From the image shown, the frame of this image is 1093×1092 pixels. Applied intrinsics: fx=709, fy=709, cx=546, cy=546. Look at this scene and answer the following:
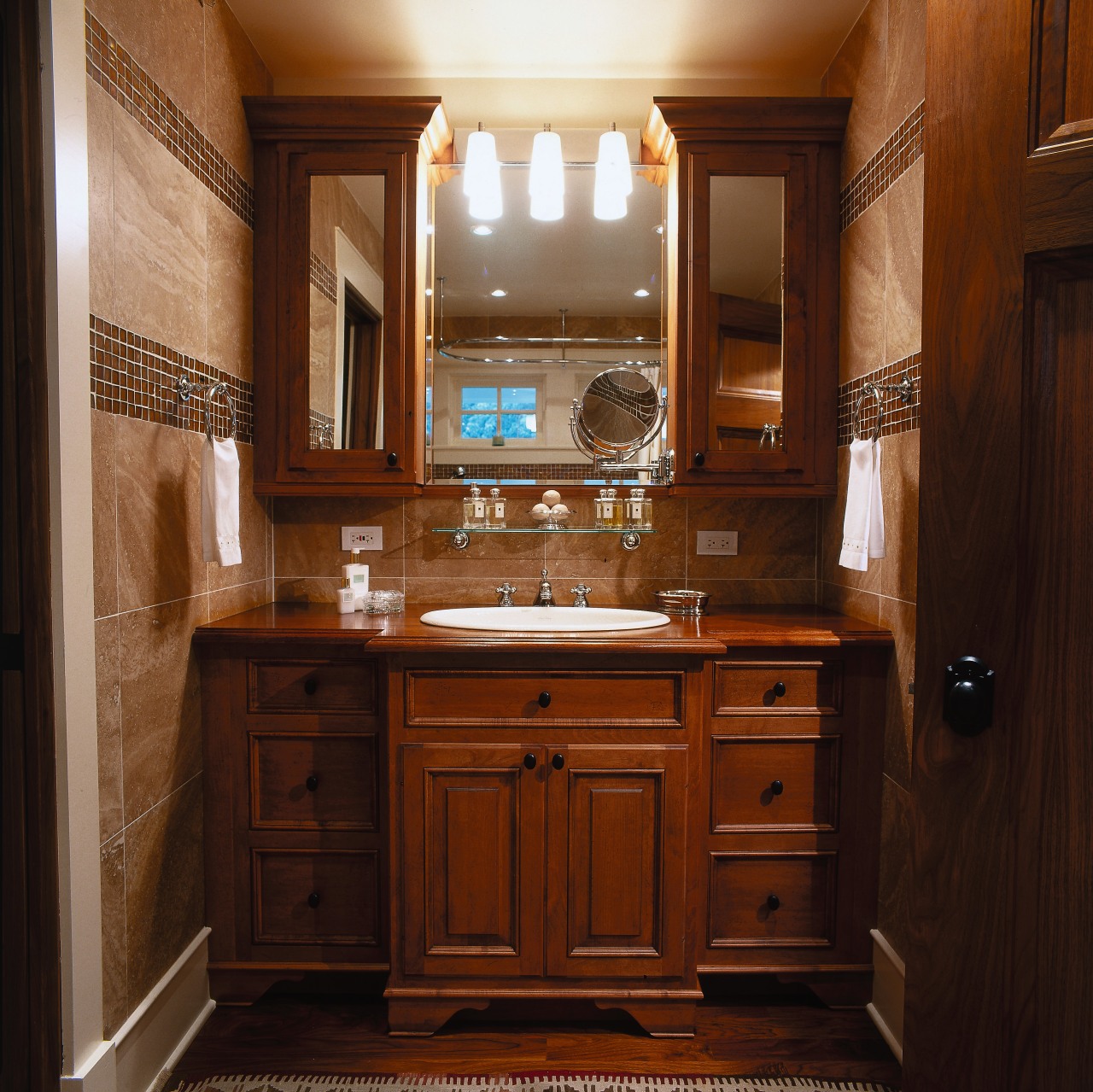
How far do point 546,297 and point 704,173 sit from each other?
0.57m

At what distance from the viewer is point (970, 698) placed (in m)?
0.83

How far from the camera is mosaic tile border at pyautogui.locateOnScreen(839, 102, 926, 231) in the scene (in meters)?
1.67

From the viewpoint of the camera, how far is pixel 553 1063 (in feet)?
5.29

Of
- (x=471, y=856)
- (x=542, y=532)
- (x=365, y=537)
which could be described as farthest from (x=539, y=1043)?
(x=365, y=537)

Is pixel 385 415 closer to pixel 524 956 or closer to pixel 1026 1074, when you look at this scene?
pixel 524 956

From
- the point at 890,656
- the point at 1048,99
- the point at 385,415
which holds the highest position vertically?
the point at 1048,99

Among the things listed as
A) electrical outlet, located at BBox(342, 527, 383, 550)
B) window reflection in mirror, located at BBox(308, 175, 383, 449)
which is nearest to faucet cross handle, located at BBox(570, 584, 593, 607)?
electrical outlet, located at BBox(342, 527, 383, 550)

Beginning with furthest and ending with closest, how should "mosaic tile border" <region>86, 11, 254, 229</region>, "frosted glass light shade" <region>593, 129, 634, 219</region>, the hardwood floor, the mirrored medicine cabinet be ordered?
"frosted glass light shade" <region>593, 129, 634, 219</region> → the mirrored medicine cabinet → the hardwood floor → "mosaic tile border" <region>86, 11, 254, 229</region>

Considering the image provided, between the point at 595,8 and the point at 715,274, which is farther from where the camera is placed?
the point at 715,274

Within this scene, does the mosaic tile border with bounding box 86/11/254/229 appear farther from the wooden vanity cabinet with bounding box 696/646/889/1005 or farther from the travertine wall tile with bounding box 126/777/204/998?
the wooden vanity cabinet with bounding box 696/646/889/1005

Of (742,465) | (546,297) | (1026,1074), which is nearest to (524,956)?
(1026,1074)

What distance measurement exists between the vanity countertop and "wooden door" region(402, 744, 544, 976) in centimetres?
26

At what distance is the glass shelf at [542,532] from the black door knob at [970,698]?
4.36ft

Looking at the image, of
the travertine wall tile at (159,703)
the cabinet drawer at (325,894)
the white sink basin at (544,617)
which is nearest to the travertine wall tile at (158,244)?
the travertine wall tile at (159,703)
